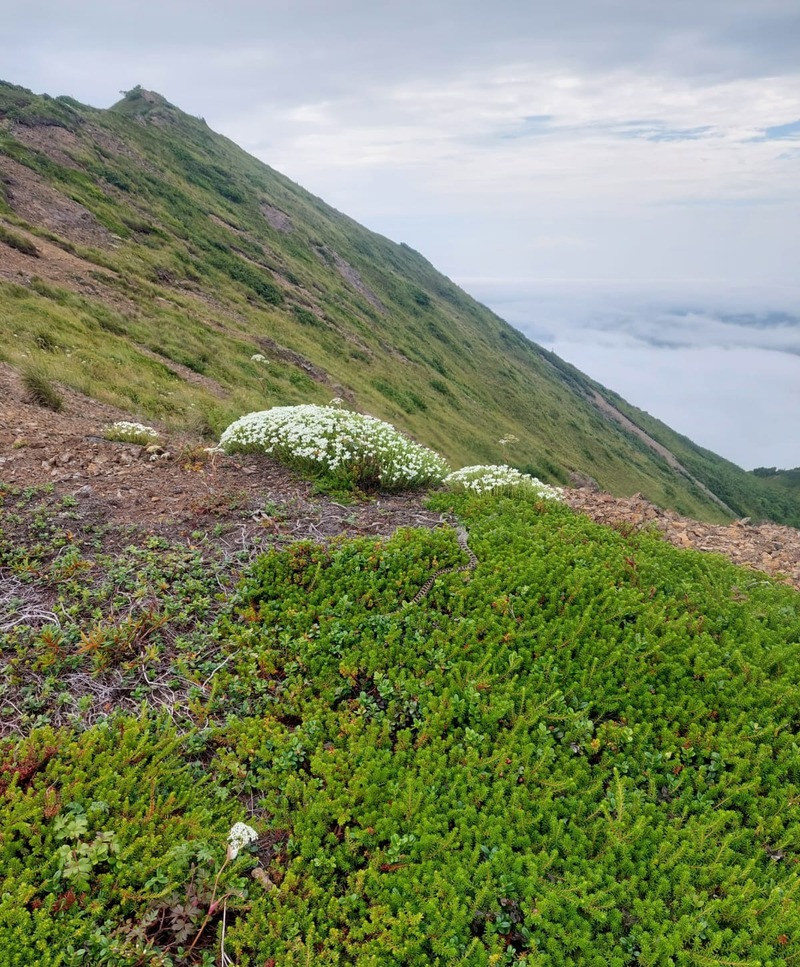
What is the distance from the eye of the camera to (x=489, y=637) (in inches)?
195

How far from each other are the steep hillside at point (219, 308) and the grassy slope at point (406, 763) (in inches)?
384

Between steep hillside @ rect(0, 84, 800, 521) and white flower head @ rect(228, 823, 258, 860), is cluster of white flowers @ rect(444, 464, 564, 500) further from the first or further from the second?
steep hillside @ rect(0, 84, 800, 521)

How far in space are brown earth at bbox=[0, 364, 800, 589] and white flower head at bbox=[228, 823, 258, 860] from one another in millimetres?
3365

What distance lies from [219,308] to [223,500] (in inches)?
1196

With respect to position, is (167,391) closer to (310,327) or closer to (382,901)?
(382,901)

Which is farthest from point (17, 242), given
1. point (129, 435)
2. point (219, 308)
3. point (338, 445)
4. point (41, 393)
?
point (338, 445)

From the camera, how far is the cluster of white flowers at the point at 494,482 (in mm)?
8156

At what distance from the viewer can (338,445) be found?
8305 mm

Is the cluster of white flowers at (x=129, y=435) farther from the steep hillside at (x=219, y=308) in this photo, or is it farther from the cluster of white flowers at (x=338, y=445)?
the steep hillside at (x=219, y=308)

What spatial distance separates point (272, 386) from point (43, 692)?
77.0ft

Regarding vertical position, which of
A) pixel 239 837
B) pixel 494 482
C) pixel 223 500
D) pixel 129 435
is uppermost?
pixel 494 482

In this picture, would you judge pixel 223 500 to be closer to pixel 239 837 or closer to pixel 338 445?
pixel 338 445

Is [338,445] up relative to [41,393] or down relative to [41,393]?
up

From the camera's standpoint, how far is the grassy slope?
3.07 m
